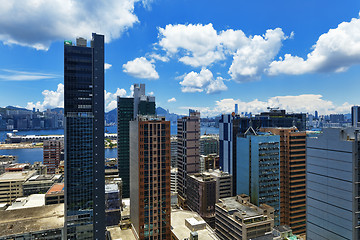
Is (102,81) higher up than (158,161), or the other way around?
(102,81)

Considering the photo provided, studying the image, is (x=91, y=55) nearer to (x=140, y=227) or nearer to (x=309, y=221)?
(x=140, y=227)

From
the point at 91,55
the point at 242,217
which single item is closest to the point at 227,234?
the point at 242,217

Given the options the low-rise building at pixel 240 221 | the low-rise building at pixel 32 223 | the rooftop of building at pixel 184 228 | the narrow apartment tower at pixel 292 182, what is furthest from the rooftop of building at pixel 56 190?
the narrow apartment tower at pixel 292 182

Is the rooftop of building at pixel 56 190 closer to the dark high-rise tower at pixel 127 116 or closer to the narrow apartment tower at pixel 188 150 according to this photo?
the dark high-rise tower at pixel 127 116

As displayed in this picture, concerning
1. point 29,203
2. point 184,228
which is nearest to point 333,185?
point 184,228

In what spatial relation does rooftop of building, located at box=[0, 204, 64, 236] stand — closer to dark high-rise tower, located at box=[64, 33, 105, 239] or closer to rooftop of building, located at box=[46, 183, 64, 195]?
dark high-rise tower, located at box=[64, 33, 105, 239]

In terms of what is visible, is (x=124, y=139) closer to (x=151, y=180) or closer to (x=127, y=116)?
(x=127, y=116)
